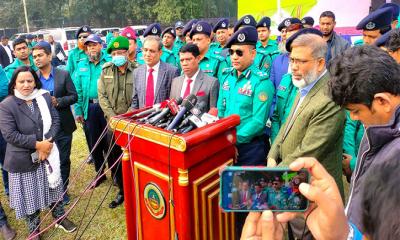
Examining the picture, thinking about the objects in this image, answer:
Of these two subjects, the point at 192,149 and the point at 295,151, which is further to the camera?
the point at 295,151

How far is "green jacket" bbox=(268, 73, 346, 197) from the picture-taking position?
6.90 feet

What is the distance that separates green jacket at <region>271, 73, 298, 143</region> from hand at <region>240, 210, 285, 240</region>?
2.04m

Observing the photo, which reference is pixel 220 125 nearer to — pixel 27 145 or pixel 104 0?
pixel 27 145

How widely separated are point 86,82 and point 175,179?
10.1 ft

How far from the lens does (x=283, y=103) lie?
326cm

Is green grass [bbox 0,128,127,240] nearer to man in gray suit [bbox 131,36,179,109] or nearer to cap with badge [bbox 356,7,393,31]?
man in gray suit [bbox 131,36,179,109]

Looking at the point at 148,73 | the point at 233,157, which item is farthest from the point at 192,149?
the point at 148,73

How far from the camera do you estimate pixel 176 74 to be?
382 cm

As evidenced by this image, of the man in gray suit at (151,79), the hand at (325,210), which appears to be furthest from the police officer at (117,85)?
the hand at (325,210)

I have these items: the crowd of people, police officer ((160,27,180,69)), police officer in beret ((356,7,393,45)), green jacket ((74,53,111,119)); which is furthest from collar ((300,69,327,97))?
police officer ((160,27,180,69))

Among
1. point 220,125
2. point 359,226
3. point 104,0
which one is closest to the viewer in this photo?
point 359,226

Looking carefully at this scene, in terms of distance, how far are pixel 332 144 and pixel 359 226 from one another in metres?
1.06

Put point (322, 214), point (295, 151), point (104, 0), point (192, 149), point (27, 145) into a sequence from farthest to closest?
point (104, 0) < point (27, 145) < point (295, 151) < point (192, 149) < point (322, 214)

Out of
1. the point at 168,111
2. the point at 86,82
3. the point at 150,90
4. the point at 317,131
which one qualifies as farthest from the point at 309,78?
the point at 86,82
